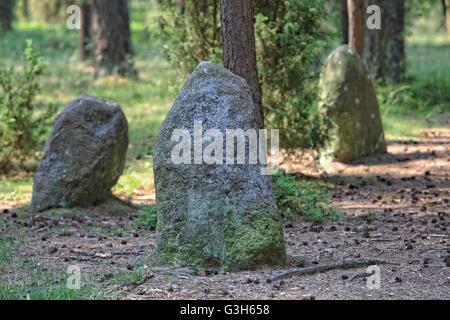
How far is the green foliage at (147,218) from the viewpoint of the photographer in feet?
34.4

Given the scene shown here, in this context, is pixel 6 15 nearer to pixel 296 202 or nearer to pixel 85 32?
pixel 85 32

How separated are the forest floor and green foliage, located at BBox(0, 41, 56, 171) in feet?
8.58

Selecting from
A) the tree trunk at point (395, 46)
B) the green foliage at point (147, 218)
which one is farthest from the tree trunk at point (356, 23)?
the green foliage at point (147, 218)

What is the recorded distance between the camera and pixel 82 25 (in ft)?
86.1

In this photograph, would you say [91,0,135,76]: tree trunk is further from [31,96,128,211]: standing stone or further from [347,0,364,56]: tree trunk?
[31,96,128,211]: standing stone

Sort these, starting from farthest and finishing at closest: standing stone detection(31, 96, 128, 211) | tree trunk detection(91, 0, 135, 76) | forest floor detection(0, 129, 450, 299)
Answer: tree trunk detection(91, 0, 135, 76) → standing stone detection(31, 96, 128, 211) → forest floor detection(0, 129, 450, 299)

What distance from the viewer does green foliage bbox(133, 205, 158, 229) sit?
34.4ft

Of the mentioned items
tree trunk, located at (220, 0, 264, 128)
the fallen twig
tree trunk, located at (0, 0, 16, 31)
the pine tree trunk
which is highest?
tree trunk, located at (0, 0, 16, 31)

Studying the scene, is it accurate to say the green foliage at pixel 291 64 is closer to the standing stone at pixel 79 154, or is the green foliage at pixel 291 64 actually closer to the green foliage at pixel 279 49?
the green foliage at pixel 279 49

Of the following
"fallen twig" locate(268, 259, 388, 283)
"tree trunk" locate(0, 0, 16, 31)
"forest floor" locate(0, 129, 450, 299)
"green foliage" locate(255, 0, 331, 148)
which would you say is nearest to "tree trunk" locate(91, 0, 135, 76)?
"forest floor" locate(0, 129, 450, 299)

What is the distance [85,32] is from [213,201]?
66.2ft

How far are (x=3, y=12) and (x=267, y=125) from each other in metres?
22.1

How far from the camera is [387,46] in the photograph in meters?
19.9

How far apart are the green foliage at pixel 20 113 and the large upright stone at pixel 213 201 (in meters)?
6.39
